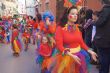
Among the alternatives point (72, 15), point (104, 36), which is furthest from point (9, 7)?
point (72, 15)

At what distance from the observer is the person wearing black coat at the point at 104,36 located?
23.6 ft

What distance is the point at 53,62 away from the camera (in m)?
6.27

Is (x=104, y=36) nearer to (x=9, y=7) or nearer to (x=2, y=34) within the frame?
(x=2, y=34)

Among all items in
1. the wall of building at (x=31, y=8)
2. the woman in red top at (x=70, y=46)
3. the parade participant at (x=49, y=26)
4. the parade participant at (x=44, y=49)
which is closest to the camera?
the woman in red top at (x=70, y=46)

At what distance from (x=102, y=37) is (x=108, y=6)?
62 cm

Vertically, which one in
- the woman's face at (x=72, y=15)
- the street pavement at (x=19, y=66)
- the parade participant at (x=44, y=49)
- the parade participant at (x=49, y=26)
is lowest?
the street pavement at (x=19, y=66)

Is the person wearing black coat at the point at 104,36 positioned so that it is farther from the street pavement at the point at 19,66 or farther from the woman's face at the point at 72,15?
the street pavement at the point at 19,66

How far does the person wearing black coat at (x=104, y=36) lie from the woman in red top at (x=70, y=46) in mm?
1209

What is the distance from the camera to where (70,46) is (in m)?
5.98

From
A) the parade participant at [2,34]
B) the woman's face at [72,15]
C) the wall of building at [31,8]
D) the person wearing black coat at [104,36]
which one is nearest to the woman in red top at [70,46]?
the woman's face at [72,15]

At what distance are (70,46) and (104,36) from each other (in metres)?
1.47

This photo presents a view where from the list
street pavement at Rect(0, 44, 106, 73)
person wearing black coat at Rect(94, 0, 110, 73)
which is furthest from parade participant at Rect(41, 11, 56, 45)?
person wearing black coat at Rect(94, 0, 110, 73)

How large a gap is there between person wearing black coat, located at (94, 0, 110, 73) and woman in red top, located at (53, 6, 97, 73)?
1.21 meters

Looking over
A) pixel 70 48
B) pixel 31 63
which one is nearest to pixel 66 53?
pixel 70 48
